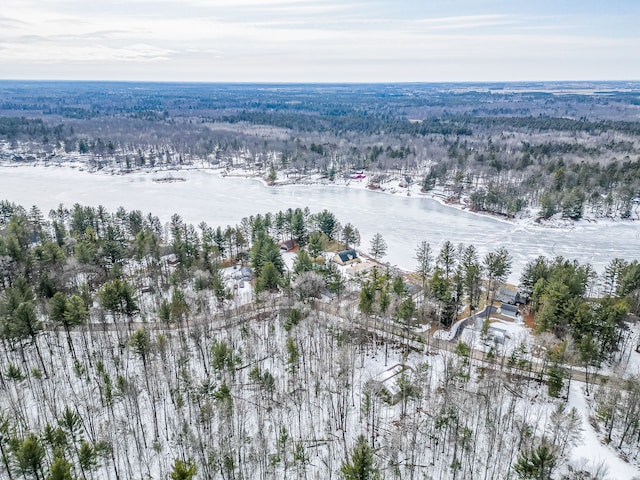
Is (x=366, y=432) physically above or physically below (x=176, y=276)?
below

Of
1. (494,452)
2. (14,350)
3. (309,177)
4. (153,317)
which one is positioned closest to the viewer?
(494,452)

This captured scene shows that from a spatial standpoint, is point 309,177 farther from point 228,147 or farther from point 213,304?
point 213,304

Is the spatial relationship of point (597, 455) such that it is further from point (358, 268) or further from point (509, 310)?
point (358, 268)

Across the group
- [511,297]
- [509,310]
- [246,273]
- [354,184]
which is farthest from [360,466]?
[354,184]

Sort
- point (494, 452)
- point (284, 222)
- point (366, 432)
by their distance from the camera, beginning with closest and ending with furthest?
point (494, 452), point (366, 432), point (284, 222)

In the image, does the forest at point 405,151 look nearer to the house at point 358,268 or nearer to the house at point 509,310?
the house at point 358,268

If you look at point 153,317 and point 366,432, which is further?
point 153,317

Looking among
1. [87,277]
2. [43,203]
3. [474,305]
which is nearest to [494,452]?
[474,305]
